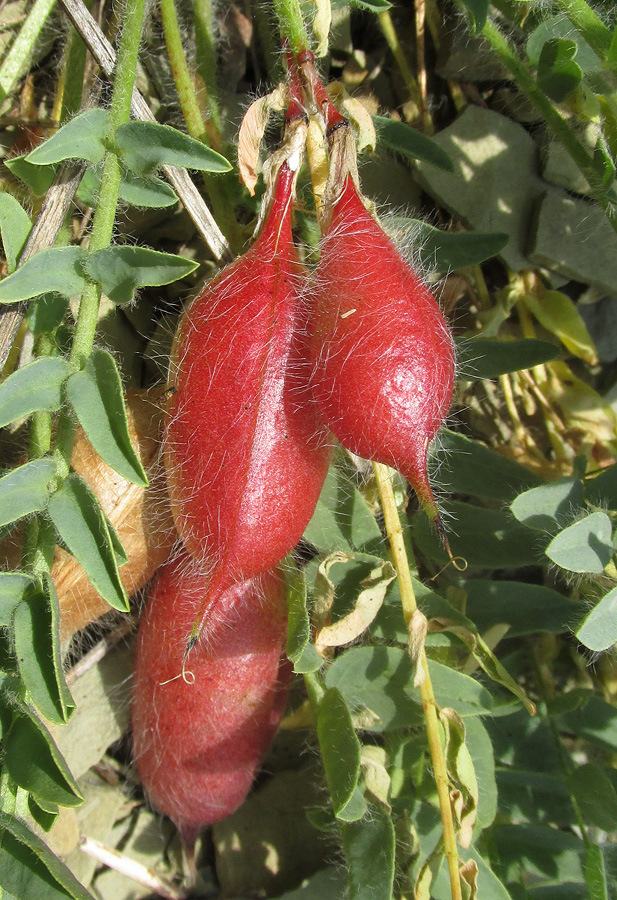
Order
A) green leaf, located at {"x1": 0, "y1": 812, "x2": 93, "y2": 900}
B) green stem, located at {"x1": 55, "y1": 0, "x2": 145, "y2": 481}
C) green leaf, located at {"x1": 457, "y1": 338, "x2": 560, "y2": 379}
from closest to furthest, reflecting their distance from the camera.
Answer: green leaf, located at {"x1": 0, "y1": 812, "x2": 93, "y2": 900}, green stem, located at {"x1": 55, "y1": 0, "x2": 145, "y2": 481}, green leaf, located at {"x1": 457, "y1": 338, "x2": 560, "y2": 379}

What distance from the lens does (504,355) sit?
1078mm

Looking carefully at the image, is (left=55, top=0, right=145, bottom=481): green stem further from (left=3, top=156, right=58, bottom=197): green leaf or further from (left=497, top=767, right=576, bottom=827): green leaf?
(left=497, top=767, right=576, bottom=827): green leaf

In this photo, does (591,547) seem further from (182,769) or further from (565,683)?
(182,769)

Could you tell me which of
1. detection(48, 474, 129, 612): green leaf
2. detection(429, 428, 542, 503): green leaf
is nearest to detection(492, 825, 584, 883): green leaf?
detection(429, 428, 542, 503): green leaf

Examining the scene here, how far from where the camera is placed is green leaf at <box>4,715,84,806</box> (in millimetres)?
748

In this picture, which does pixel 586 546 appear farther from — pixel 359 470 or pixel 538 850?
pixel 538 850

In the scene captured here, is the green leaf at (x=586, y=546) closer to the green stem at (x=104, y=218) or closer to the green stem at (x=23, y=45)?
the green stem at (x=104, y=218)

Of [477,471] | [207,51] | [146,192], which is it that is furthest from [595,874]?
[207,51]

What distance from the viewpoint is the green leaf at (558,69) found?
88 centimetres

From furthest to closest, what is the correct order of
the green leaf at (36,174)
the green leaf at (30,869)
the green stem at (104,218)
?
the green leaf at (36,174)
the green stem at (104,218)
the green leaf at (30,869)

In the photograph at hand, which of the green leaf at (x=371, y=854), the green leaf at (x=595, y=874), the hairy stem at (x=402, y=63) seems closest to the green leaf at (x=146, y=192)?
the hairy stem at (x=402, y=63)

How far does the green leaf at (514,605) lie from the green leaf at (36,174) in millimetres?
832

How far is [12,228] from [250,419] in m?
0.40

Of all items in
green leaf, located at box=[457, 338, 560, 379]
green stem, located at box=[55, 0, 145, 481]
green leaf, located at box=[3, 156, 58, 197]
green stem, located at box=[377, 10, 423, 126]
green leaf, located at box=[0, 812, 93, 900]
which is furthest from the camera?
green stem, located at box=[377, 10, 423, 126]
